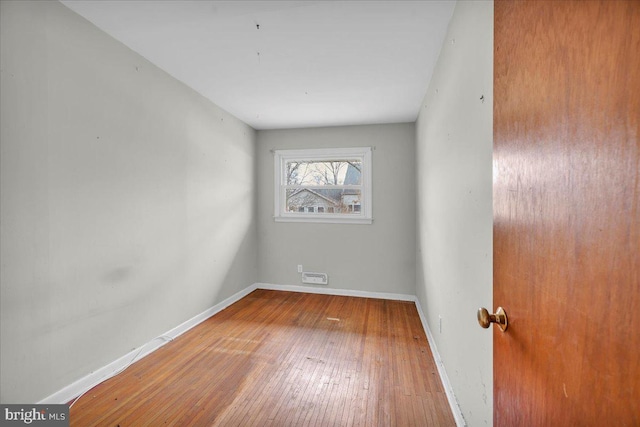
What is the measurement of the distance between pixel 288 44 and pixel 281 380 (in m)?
2.39

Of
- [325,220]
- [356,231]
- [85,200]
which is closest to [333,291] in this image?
[356,231]

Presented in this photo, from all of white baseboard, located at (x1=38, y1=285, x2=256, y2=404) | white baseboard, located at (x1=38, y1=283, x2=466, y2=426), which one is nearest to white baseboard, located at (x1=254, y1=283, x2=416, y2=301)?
white baseboard, located at (x1=38, y1=283, x2=466, y2=426)

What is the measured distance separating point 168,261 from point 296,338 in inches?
54.0

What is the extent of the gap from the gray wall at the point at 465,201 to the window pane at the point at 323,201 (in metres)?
1.74

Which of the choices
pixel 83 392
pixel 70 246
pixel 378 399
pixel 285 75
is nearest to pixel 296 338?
pixel 378 399

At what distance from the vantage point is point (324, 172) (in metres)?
3.96

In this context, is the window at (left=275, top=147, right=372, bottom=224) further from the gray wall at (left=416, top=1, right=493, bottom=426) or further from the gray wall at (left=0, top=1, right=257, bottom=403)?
the gray wall at (left=416, top=1, right=493, bottom=426)

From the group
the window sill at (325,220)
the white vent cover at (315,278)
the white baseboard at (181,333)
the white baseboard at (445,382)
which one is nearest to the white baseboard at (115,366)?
the white baseboard at (181,333)

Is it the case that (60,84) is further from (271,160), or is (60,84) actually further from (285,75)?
(271,160)

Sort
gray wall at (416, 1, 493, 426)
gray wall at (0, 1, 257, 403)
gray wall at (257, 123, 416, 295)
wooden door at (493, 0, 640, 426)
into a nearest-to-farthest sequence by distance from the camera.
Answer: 1. wooden door at (493, 0, 640, 426)
2. gray wall at (416, 1, 493, 426)
3. gray wall at (0, 1, 257, 403)
4. gray wall at (257, 123, 416, 295)

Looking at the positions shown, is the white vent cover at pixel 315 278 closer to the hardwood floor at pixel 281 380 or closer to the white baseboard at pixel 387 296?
the white baseboard at pixel 387 296

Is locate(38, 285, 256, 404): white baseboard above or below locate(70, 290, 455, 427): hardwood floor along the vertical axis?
above

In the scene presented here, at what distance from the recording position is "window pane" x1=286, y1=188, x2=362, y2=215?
152 inches

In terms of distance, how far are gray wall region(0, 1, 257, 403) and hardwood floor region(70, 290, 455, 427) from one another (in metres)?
0.33
